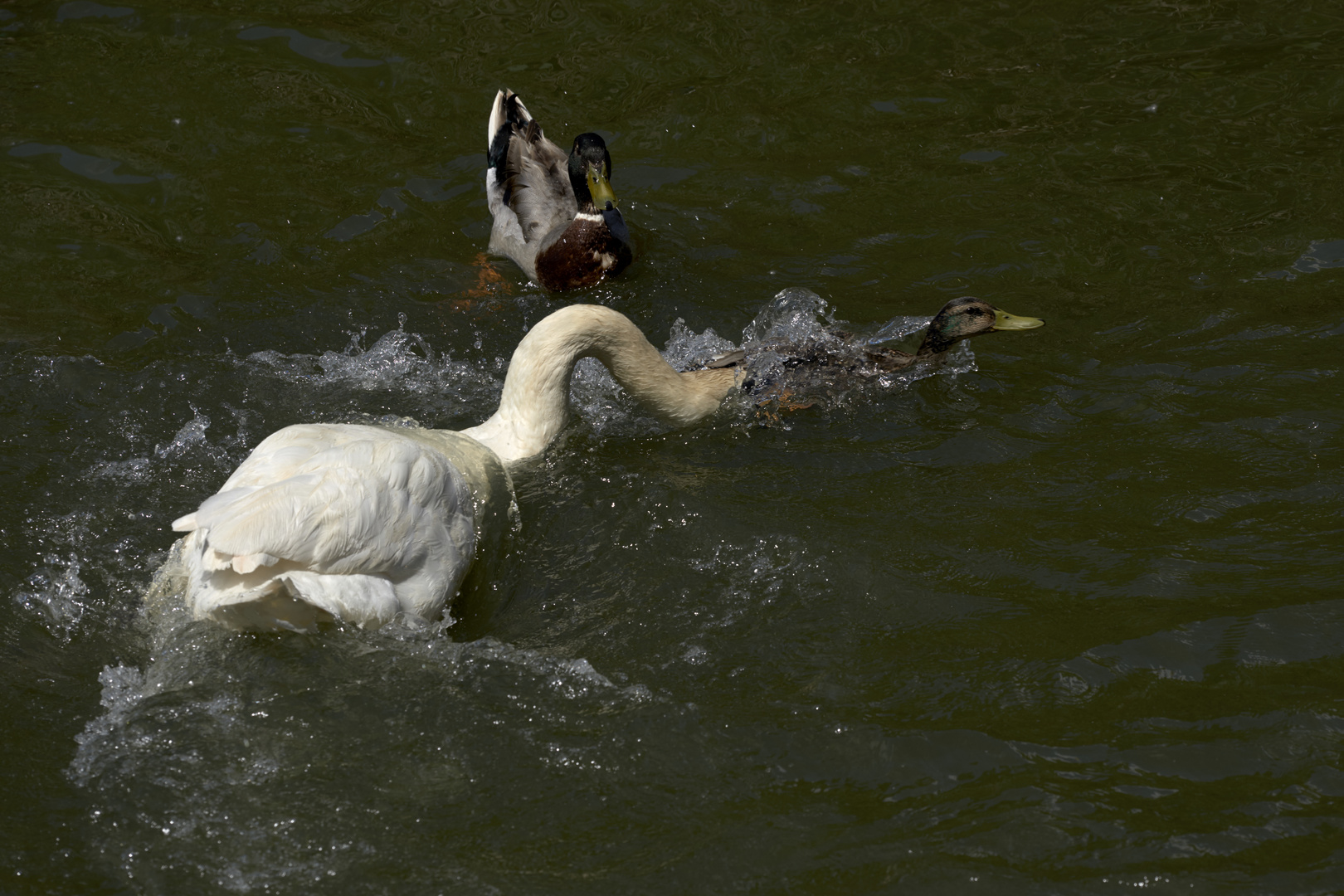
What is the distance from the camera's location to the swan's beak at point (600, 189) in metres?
7.24

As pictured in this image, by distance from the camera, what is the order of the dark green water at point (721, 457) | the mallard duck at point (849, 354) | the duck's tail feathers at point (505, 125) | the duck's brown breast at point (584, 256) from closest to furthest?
the dark green water at point (721, 457), the mallard duck at point (849, 354), the duck's brown breast at point (584, 256), the duck's tail feathers at point (505, 125)

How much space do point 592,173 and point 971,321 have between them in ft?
8.71

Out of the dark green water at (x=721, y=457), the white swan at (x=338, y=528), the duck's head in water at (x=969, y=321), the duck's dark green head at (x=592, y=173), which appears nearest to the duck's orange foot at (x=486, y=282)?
the dark green water at (x=721, y=457)

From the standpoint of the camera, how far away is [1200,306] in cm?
650

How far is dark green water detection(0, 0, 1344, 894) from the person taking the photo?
365cm

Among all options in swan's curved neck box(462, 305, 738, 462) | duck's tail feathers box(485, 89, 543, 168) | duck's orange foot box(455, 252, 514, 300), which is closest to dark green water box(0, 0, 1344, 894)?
duck's orange foot box(455, 252, 514, 300)

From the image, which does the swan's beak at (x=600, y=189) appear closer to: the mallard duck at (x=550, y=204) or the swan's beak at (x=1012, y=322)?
the mallard duck at (x=550, y=204)

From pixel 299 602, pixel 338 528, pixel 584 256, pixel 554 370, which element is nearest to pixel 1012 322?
pixel 554 370

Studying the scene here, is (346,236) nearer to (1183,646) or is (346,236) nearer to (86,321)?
(86,321)

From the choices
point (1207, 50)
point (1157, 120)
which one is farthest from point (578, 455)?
point (1207, 50)

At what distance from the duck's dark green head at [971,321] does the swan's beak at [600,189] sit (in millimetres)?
2286

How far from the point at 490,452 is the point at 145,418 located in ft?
6.02

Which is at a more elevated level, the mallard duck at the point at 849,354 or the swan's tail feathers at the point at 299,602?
the mallard duck at the point at 849,354

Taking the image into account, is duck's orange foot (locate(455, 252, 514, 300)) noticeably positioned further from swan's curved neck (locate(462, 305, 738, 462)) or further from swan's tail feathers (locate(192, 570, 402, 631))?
swan's tail feathers (locate(192, 570, 402, 631))
